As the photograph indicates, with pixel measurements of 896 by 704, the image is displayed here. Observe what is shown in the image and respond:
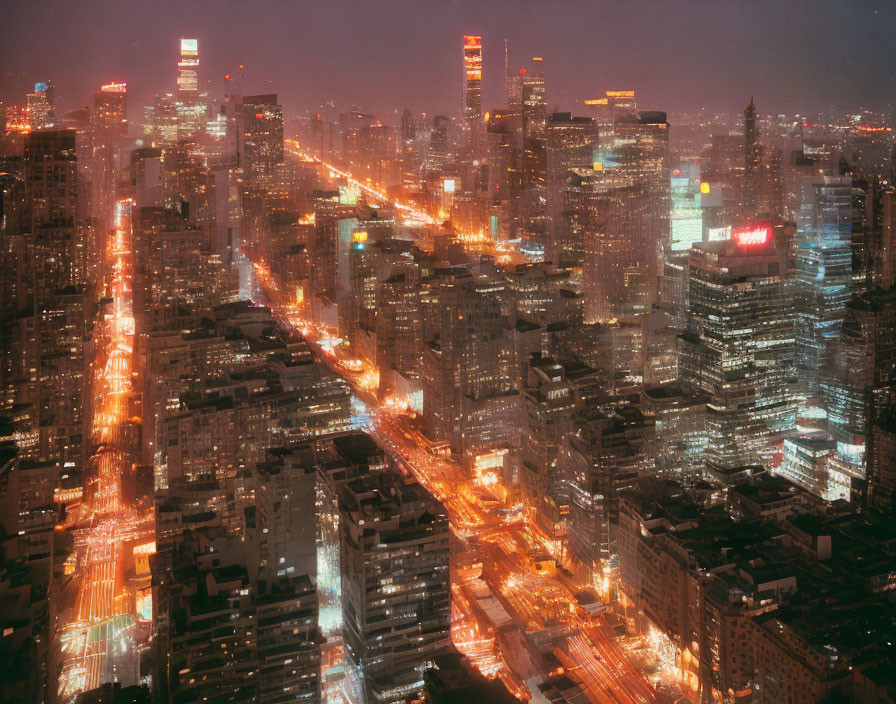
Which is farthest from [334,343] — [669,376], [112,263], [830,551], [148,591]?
[830,551]

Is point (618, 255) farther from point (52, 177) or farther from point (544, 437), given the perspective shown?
point (52, 177)

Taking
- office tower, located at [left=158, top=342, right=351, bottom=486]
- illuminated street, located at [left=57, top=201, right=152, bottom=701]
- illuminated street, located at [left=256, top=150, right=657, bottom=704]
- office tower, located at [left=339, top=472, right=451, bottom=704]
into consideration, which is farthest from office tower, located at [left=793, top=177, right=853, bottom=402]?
illuminated street, located at [left=57, top=201, right=152, bottom=701]

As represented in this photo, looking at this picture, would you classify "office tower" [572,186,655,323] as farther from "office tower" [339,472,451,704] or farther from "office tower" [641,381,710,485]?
"office tower" [339,472,451,704]

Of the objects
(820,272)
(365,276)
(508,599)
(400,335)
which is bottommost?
(508,599)

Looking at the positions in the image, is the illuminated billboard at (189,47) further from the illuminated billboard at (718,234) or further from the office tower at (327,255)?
the illuminated billboard at (718,234)

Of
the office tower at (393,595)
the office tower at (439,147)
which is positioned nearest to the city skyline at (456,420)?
the office tower at (393,595)

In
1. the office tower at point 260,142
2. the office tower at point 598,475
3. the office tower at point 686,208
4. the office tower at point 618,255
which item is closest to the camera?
the office tower at point 598,475

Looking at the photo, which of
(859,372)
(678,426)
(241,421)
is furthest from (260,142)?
(859,372)
